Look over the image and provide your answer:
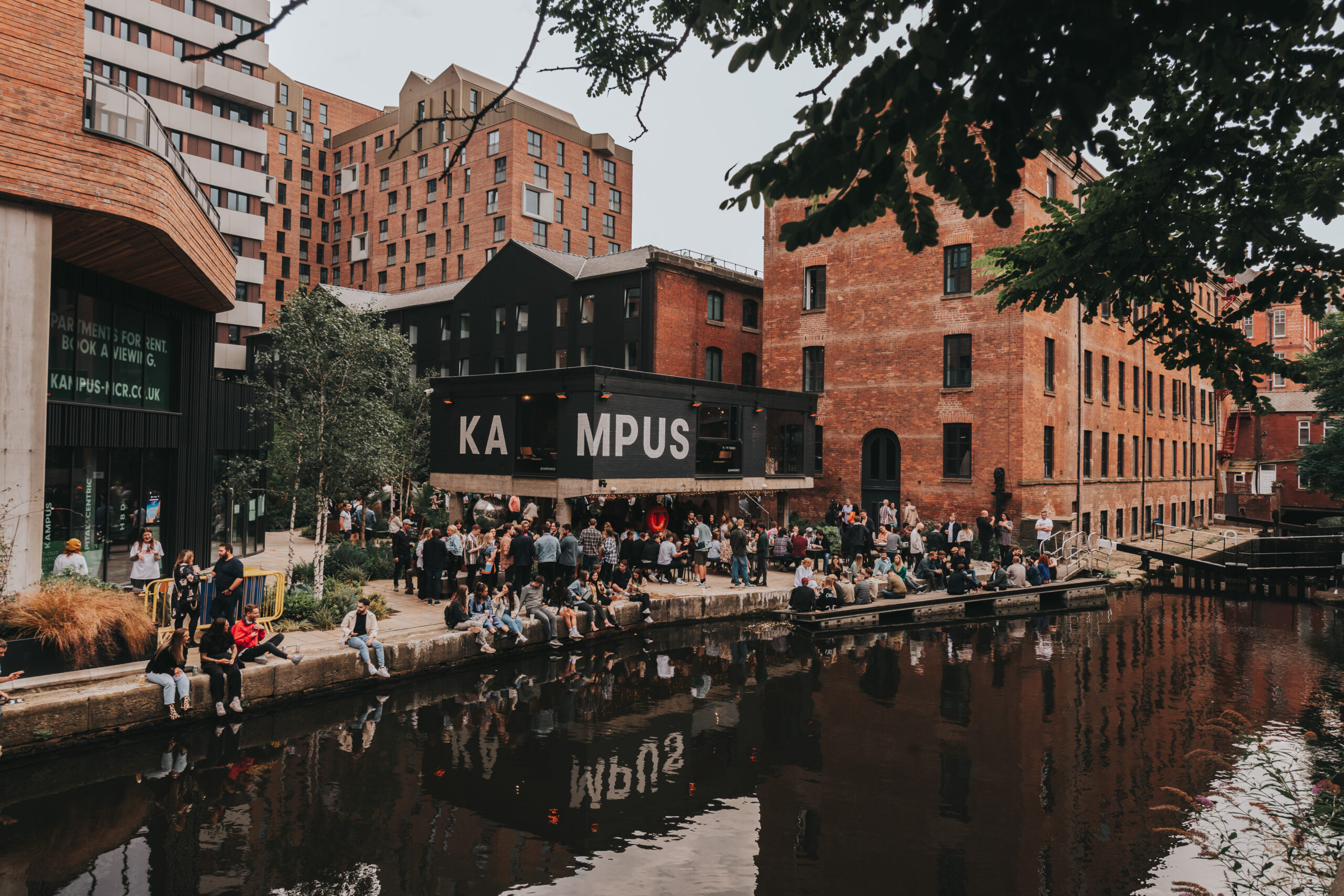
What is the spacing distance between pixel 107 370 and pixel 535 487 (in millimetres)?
9978

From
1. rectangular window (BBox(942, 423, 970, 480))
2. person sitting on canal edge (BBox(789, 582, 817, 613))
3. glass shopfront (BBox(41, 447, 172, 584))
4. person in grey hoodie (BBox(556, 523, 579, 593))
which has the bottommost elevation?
person sitting on canal edge (BBox(789, 582, 817, 613))

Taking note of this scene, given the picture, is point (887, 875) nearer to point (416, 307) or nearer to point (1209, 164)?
point (1209, 164)

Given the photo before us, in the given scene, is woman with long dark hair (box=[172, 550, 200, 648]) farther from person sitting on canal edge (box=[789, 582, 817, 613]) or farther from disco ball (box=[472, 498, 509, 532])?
person sitting on canal edge (box=[789, 582, 817, 613])

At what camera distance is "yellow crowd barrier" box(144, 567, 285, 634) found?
1316 centimetres

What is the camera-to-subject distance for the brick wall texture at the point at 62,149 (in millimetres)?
11984

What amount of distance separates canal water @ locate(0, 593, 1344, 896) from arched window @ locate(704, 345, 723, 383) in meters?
21.7

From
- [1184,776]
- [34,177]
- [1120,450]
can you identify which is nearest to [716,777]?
[1184,776]

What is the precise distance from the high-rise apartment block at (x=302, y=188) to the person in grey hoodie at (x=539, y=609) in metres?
57.2

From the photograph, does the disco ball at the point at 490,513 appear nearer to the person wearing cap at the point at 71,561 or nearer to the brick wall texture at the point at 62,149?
the person wearing cap at the point at 71,561

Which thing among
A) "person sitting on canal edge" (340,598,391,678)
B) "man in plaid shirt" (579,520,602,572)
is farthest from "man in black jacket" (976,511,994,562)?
"person sitting on canal edge" (340,598,391,678)

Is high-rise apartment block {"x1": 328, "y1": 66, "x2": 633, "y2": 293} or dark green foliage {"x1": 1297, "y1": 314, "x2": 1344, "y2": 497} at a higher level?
high-rise apartment block {"x1": 328, "y1": 66, "x2": 633, "y2": 293}

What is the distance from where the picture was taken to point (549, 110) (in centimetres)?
6016

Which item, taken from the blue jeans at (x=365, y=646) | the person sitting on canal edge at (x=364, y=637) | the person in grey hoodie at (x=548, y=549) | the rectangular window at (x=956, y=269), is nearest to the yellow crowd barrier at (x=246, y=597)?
the person sitting on canal edge at (x=364, y=637)

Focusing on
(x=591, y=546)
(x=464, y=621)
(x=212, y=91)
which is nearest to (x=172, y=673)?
(x=464, y=621)
